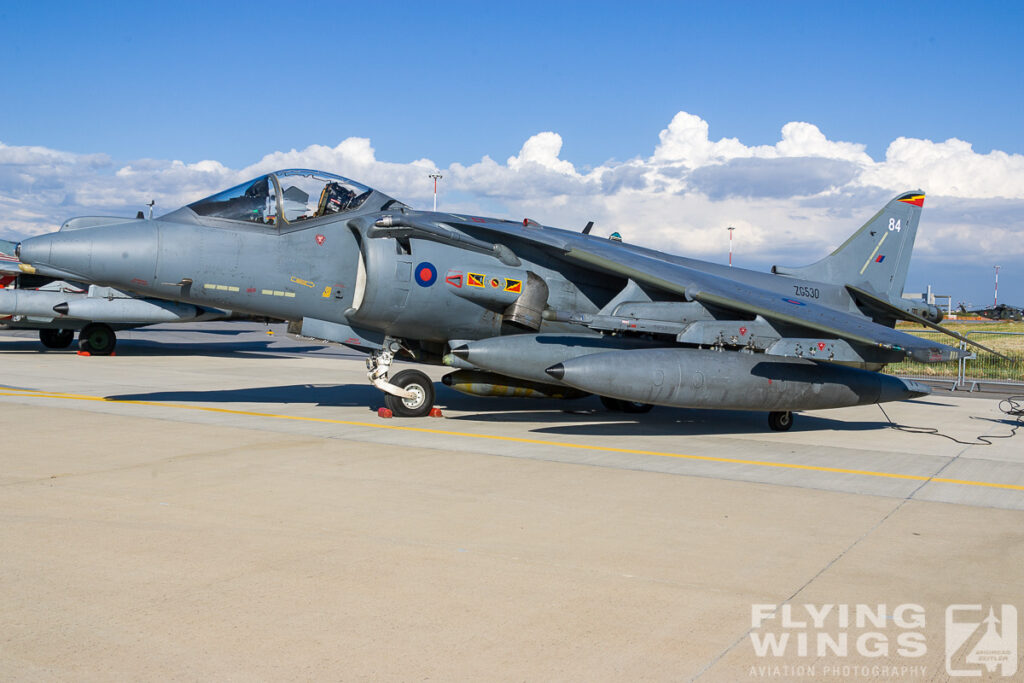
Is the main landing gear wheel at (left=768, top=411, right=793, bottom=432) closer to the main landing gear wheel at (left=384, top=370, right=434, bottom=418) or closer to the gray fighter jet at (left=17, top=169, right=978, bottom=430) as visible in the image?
the gray fighter jet at (left=17, top=169, right=978, bottom=430)

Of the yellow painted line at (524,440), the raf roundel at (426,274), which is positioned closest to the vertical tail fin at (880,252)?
the yellow painted line at (524,440)

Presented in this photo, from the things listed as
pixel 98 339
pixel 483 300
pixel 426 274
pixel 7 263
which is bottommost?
pixel 98 339

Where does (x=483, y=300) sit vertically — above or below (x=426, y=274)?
below

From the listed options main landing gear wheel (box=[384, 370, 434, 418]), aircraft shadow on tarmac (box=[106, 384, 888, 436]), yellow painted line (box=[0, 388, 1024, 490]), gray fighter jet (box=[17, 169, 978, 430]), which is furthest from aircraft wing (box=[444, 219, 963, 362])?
main landing gear wheel (box=[384, 370, 434, 418])

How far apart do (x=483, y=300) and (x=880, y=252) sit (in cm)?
740

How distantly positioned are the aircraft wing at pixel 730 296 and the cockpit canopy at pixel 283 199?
5.77 ft

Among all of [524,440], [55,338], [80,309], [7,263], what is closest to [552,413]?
[524,440]

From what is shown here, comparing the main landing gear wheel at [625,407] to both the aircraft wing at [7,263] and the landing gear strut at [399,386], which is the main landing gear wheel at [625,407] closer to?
the landing gear strut at [399,386]

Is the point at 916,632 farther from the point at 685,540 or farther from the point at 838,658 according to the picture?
the point at 685,540

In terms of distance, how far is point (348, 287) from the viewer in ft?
36.1

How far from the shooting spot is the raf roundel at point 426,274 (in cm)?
1077

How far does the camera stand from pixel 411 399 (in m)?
11.7

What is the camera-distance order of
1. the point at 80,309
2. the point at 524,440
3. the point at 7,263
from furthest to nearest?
1. the point at 7,263
2. the point at 80,309
3. the point at 524,440

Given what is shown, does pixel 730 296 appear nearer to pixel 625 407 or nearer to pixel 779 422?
pixel 779 422
